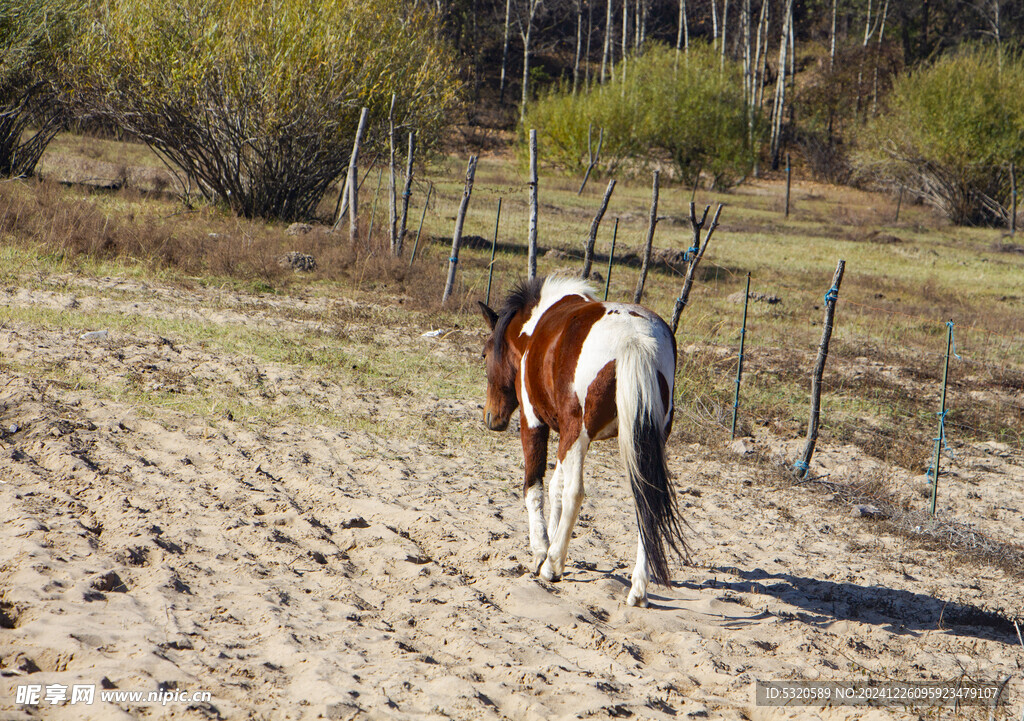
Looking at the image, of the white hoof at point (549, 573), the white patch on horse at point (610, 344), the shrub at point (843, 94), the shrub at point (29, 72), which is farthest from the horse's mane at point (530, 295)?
the shrub at point (843, 94)

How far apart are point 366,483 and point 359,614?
5.72ft

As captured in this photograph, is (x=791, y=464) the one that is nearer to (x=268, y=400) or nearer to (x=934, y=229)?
(x=268, y=400)

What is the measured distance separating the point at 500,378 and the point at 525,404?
0.41m

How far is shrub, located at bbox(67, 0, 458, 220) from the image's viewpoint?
15.0 m

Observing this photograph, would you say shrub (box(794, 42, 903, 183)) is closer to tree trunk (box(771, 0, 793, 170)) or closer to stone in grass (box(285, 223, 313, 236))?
tree trunk (box(771, 0, 793, 170))

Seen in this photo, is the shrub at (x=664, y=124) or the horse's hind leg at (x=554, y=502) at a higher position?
the shrub at (x=664, y=124)

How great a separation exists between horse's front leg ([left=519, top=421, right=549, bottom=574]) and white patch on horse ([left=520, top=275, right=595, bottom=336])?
2.01ft

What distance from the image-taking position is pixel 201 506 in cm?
→ 496

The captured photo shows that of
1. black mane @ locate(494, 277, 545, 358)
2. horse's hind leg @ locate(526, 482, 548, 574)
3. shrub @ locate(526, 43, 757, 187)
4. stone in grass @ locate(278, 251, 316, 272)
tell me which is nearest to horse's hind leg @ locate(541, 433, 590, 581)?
horse's hind leg @ locate(526, 482, 548, 574)

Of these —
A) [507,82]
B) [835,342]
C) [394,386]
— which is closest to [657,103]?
[507,82]

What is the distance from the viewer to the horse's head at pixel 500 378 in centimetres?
517

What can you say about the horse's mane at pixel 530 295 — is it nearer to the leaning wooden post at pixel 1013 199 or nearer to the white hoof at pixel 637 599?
the white hoof at pixel 637 599

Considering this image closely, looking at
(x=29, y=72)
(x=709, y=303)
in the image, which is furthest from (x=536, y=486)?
(x=29, y=72)

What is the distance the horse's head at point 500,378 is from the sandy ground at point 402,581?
2.21 ft
